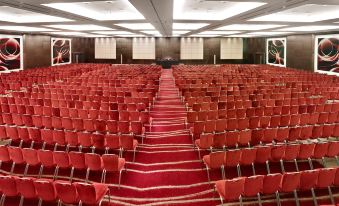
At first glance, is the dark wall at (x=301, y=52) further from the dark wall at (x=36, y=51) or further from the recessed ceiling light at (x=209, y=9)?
the dark wall at (x=36, y=51)

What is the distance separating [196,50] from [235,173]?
2441 cm

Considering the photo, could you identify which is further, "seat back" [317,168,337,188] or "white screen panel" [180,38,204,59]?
"white screen panel" [180,38,204,59]

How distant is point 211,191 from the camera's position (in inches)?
168

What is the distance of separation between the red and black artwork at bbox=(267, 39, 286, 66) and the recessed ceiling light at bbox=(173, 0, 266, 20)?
14.6 metres

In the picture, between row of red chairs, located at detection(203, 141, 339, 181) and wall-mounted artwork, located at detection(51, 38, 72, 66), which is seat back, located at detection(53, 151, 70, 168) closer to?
row of red chairs, located at detection(203, 141, 339, 181)

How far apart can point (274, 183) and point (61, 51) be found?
25129 mm

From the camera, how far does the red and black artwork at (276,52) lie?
2325 cm

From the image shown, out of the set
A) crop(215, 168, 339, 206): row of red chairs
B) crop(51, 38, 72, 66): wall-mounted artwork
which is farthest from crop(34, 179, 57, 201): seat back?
crop(51, 38, 72, 66): wall-mounted artwork

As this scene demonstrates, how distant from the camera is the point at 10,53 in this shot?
60.5 feet

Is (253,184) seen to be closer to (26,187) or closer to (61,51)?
(26,187)

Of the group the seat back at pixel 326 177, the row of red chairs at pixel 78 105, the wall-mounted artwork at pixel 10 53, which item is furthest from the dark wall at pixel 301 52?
the wall-mounted artwork at pixel 10 53

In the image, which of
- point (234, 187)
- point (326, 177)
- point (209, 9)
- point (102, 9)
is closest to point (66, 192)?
point (234, 187)

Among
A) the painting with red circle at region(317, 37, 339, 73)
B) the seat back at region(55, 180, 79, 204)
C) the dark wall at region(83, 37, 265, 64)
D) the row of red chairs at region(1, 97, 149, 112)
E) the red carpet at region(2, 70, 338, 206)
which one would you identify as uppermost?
the dark wall at region(83, 37, 265, 64)

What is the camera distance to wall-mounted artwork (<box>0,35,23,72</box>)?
696 inches
